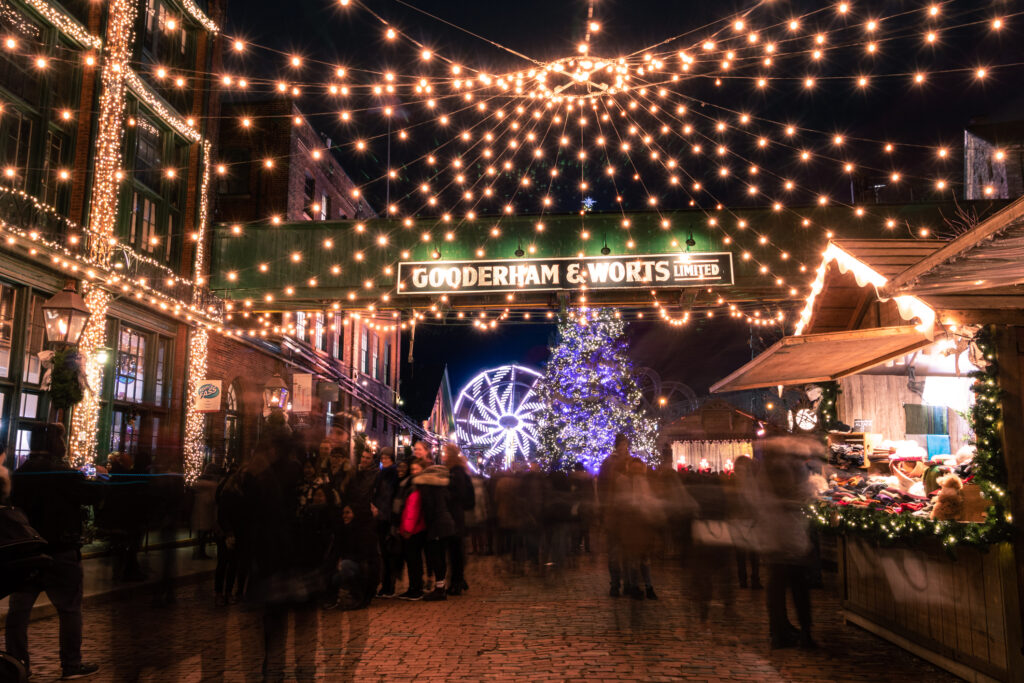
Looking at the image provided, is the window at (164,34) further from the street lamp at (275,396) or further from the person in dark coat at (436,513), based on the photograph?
the person in dark coat at (436,513)

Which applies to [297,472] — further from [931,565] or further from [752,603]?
[752,603]

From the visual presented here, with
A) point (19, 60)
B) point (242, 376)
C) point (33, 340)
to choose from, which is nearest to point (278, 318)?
point (242, 376)

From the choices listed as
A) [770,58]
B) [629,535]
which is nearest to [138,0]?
[770,58]

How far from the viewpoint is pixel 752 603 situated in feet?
30.0

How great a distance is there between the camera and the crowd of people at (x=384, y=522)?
191 inches

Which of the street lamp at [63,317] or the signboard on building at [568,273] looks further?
the signboard on building at [568,273]

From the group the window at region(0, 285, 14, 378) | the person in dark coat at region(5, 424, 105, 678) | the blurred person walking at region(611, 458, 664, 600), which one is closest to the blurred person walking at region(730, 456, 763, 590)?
the blurred person walking at region(611, 458, 664, 600)

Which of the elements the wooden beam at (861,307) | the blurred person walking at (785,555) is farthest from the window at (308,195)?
the blurred person walking at (785,555)

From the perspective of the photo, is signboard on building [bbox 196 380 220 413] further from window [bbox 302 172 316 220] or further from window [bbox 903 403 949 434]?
window [bbox 903 403 949 434]

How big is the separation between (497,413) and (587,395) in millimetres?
4939

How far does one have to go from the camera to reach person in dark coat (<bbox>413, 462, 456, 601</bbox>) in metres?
9.24

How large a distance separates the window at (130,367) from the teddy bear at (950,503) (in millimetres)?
13817

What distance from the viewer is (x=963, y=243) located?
4.69m

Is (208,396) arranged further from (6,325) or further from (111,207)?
(6,325)
